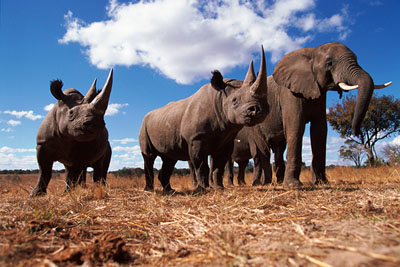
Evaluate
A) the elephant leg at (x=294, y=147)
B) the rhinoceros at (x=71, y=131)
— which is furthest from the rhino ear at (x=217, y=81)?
the rhinoceros at (x=71, y=131)

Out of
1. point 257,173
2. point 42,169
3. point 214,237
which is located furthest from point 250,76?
point 257,173

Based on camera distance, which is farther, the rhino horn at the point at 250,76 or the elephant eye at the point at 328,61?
the elephant eye at the point at 328,61

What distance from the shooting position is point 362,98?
16.2 ft

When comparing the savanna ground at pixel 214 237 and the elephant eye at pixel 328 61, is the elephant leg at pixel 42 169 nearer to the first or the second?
the savanna ground at pixel 214 237

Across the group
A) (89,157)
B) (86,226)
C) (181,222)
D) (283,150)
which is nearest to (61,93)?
(89,157)

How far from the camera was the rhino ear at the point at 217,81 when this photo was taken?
5.20 meters

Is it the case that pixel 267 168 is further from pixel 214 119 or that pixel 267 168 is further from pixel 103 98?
pixel 103 98

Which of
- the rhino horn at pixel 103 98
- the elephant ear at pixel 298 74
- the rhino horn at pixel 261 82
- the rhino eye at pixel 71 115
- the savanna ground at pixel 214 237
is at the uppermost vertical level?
the elephant ear at pixel 298 74

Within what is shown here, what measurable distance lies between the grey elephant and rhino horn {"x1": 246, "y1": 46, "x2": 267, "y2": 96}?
1462mm

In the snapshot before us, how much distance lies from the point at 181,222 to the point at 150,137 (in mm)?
4924

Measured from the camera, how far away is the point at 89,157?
5582 millimetres

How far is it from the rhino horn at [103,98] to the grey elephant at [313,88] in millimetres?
3408

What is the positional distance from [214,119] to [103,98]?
1.87 meters

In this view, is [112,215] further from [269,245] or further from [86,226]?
[269,245]
